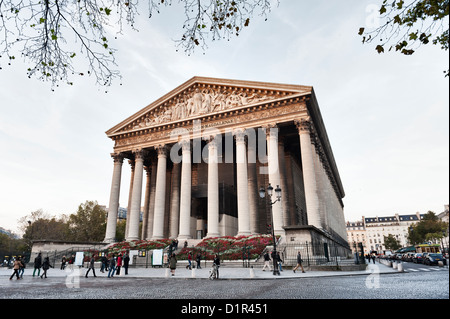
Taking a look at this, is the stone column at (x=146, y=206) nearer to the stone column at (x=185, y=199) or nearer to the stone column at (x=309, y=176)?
the stone column at (x=185, y=199)

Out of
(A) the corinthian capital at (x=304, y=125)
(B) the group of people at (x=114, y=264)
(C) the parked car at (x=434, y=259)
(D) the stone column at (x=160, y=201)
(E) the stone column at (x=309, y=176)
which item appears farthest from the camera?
(D) the stone column at (x=160, y=201)

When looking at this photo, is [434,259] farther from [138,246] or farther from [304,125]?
[138,246]

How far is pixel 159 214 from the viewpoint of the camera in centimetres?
3253

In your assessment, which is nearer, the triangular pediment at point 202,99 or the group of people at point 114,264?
the group of people at point 114,264

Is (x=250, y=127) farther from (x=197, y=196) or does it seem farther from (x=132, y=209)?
(x=132, y=209)

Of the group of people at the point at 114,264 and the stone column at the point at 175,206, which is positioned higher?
the stone column at the point at 175,206

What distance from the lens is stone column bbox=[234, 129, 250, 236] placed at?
27703 mm

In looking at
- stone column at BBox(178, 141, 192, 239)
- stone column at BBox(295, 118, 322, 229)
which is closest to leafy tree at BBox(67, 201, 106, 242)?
stone column at BBox(178, 141, 192, 239)

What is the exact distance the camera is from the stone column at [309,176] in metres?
26.0

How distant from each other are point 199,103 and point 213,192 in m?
10.3

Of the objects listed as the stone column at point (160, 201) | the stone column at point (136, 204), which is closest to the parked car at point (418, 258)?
the stone column at point (160, 201)

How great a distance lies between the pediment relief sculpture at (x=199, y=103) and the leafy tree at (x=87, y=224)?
125 ft

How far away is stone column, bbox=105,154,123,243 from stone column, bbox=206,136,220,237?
12209mm
